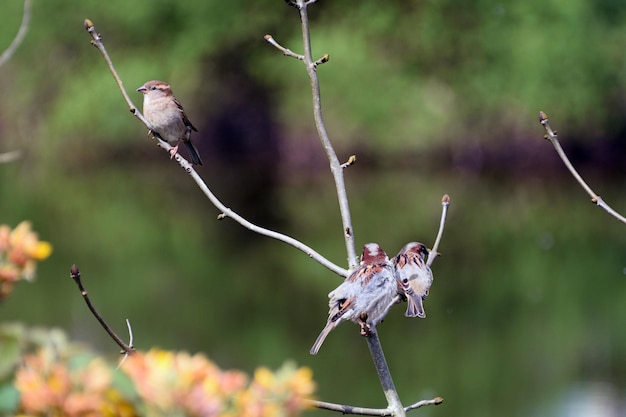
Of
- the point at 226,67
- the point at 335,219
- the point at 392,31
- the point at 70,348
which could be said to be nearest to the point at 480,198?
the point at 335,219

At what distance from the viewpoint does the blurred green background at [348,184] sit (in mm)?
13836

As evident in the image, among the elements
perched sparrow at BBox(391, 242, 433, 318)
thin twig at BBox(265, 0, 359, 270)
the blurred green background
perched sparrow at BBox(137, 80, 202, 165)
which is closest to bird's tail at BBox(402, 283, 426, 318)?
perched sparrow at BBox(391, 242, 433, 318)

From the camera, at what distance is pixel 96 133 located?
93.9ft

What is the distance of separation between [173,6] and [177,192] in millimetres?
5907

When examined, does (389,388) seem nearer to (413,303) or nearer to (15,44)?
(15,44)

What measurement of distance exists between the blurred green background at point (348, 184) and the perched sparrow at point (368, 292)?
840 cm

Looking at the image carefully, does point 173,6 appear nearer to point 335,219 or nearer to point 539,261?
point 335,219

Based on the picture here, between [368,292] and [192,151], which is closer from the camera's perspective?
[368,292]

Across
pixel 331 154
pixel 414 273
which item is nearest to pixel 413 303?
pixel 414 273

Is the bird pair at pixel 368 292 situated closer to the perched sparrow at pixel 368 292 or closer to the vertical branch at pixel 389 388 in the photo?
the perched sparrow at pixel 368 292

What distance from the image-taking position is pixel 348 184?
2481cm

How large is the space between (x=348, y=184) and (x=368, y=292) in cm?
2135

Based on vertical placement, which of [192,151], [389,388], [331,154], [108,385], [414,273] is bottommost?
[108,385]

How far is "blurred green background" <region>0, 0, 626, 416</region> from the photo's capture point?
13836mm
